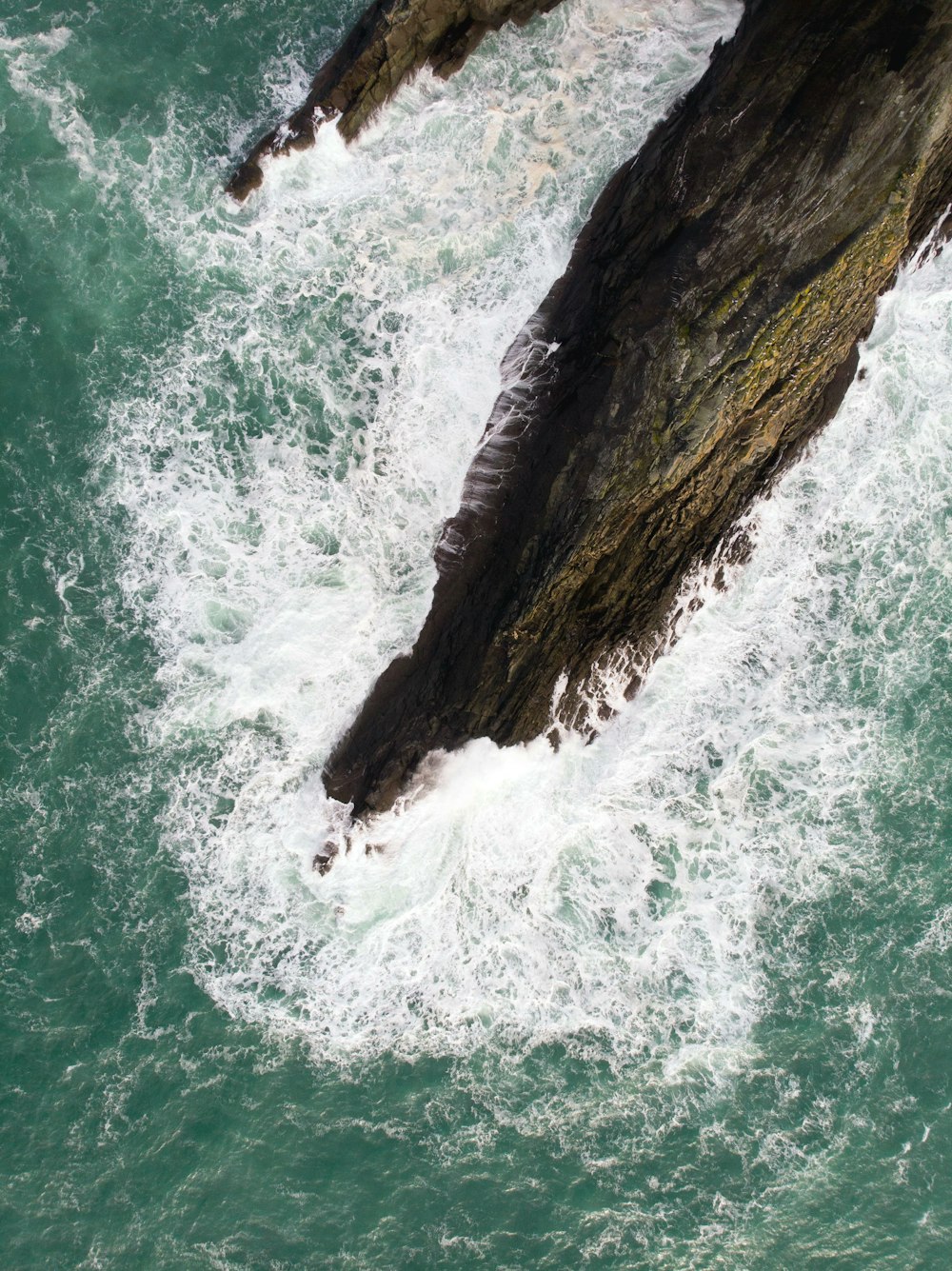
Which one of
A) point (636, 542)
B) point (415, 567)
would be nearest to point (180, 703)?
point (415, 567)

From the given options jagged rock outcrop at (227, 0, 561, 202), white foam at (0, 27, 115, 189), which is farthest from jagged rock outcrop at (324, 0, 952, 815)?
white foam at (0, 27, 115, 189)

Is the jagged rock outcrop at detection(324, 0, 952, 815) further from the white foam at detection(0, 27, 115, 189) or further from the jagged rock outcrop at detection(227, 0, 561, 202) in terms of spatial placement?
the white foam at detection(0, 27, 115, 189)

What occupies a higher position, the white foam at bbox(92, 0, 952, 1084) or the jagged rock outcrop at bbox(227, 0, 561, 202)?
the jagged rock outcrop at bbox(227, 0, 561, 202)

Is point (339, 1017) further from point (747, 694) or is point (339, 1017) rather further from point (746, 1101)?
point (747, 694)

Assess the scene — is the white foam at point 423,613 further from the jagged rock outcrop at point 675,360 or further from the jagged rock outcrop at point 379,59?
the jagged rock outcrop at point 675,360

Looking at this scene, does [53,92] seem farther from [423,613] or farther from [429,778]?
[429,778]

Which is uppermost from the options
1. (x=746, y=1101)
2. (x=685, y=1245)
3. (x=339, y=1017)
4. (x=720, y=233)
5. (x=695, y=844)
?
(x=720, y=233)

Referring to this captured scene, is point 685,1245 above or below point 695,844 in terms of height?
below
